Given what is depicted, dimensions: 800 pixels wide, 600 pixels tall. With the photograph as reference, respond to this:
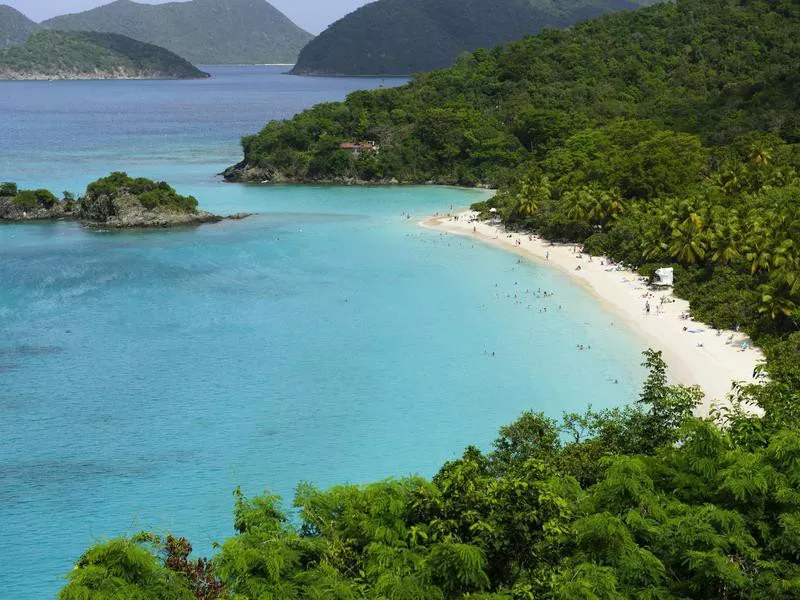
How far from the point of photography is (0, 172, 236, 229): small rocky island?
5778 centimetres

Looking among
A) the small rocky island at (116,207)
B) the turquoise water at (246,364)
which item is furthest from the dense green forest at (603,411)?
the small rocky island at (116,207)

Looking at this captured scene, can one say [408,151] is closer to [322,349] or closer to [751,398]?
[322,349]

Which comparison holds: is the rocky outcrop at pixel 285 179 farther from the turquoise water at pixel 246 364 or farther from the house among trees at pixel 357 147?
the turquoise water at pixel 246 364

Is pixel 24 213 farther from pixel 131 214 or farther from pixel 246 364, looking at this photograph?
pixel 246 364

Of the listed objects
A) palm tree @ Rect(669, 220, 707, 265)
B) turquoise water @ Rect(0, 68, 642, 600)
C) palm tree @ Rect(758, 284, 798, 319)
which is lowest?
turquoise water @ Rect(0, 68, 642, 600)

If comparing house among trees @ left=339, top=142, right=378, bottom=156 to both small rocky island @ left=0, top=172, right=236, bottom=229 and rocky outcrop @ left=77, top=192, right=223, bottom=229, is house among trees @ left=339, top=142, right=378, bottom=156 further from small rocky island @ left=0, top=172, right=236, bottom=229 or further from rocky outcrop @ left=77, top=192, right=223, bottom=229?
rocky outcrop @ left=77, top=192, right=223, bottom=229

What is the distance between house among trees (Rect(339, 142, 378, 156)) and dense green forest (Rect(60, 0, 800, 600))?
0.97 meters

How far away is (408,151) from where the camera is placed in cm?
7731

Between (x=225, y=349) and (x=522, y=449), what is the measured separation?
17.0 m

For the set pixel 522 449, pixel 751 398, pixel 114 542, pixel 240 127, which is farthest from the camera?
pixel 240 127

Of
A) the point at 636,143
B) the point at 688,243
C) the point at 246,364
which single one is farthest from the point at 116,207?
the point at 688,243

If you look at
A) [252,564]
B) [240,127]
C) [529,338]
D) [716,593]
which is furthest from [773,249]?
[240,127]

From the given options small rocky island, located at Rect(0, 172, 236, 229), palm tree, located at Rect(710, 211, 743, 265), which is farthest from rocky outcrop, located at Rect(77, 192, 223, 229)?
palm tree, located at Rect(710, 211, 743, 265)

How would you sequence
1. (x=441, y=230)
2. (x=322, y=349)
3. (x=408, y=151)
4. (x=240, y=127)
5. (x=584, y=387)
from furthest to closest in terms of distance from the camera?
(x=240, y=127) → (x=408, y=151) → (x=441, y=230) → (x=322, y=349) → (x=584, y=387)
